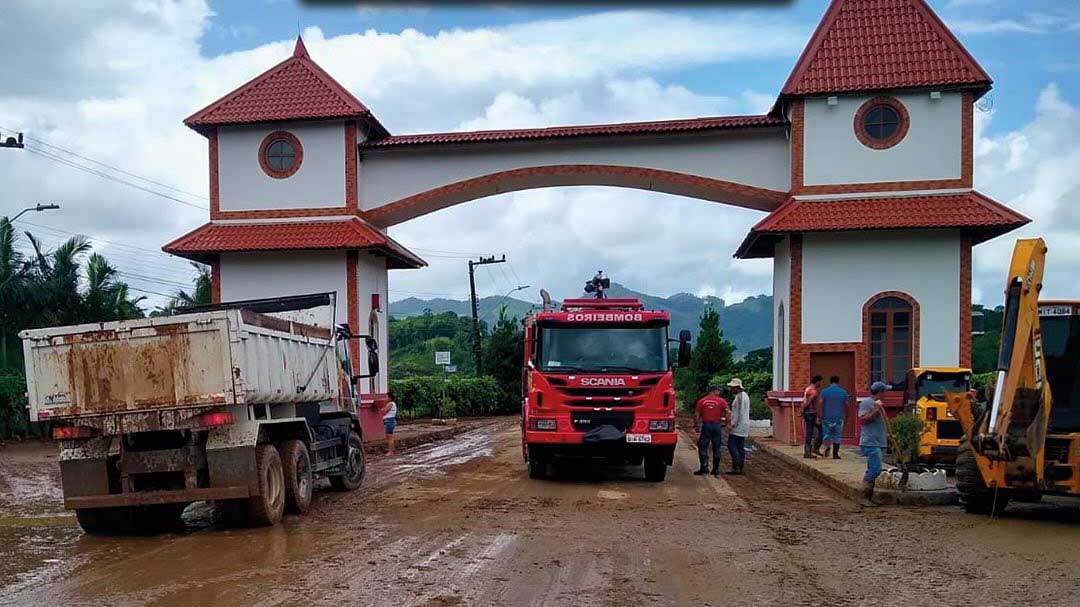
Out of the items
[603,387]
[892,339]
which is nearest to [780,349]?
[892,339]

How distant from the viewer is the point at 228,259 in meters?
24.6

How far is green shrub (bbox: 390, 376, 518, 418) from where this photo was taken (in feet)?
148

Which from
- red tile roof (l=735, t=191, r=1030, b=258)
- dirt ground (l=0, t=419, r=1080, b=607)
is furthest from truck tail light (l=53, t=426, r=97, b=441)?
red tile roof (l=735, t=191, r=1030, b=258)

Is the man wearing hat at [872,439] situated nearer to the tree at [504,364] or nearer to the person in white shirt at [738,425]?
the person in white shirt at [738,425]

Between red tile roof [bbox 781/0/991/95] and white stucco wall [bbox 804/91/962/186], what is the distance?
1.27ft

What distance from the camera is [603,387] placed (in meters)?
15.4

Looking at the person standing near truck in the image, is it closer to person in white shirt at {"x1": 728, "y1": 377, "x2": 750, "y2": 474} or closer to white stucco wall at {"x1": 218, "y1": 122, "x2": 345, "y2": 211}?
person in white shirt at {"x1": 728, "y1": 377, "x2": 750, "y2": 474}

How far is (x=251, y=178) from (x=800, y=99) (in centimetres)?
1364

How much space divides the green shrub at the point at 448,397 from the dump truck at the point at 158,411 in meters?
32.8

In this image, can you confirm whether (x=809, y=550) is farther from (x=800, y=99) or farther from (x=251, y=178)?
(x=251, y=178)

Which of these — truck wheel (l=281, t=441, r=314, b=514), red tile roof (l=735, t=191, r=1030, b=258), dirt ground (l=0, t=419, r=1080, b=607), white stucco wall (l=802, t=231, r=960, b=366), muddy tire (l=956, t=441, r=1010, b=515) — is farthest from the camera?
white stucco wall (l=802, t=231, r=960, b=366)

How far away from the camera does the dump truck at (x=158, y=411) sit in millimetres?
10430

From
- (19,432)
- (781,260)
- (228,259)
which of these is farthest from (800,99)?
(19,432)

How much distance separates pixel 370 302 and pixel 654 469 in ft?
37.9
